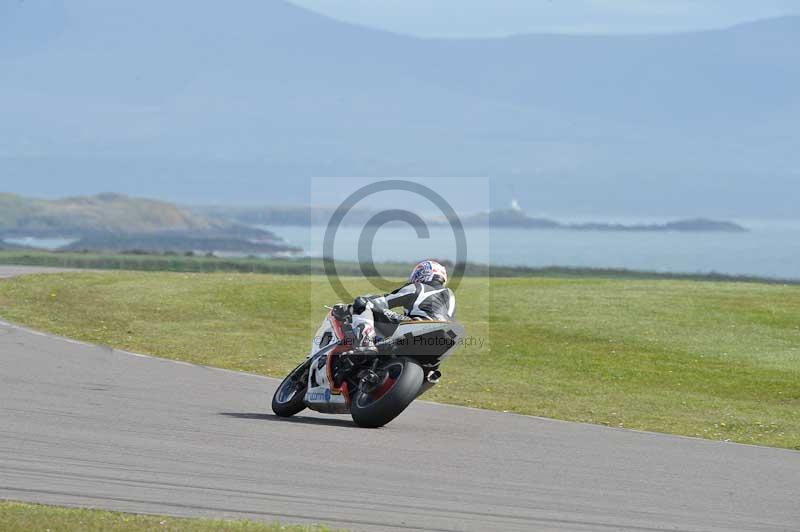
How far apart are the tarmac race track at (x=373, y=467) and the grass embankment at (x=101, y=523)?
28cm

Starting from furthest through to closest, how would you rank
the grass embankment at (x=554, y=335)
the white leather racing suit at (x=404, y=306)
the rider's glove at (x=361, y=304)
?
the grass embankment at (x=554, y=335), the rider's glove at (x=361, y=304), the white leather racing suit at (x=404, y=306)

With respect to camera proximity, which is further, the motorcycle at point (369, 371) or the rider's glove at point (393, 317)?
the rider's glove at point (393, 317)

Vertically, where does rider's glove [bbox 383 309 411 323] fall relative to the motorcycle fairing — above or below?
above

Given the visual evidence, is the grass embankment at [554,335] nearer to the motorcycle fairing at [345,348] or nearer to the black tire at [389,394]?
the motorcycle fairing at [345,348]

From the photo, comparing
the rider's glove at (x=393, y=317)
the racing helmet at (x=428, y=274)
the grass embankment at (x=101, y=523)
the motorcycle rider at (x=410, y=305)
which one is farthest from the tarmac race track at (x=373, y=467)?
the racing helmet at (x=428, y=274)

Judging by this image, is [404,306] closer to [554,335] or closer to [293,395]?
[293,395]

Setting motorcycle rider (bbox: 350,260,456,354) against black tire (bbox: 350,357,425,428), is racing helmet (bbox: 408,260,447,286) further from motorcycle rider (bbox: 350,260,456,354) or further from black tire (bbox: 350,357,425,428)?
black tire (bbox: 350,357,425,428)

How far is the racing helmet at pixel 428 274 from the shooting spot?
1535 centimetres

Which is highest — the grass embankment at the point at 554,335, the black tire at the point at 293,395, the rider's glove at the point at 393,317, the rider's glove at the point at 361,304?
the rider's glove at the point at 361,304

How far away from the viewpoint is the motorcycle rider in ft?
49.5

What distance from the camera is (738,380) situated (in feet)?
78.8

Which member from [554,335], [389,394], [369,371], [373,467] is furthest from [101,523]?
[554,335]

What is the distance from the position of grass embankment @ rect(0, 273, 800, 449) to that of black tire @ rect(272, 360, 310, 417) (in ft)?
12.0

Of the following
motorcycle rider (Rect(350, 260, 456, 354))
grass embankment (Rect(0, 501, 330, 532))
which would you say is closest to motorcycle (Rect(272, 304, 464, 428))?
motorcycle rider (Rect(350, 260, 456, 354))
